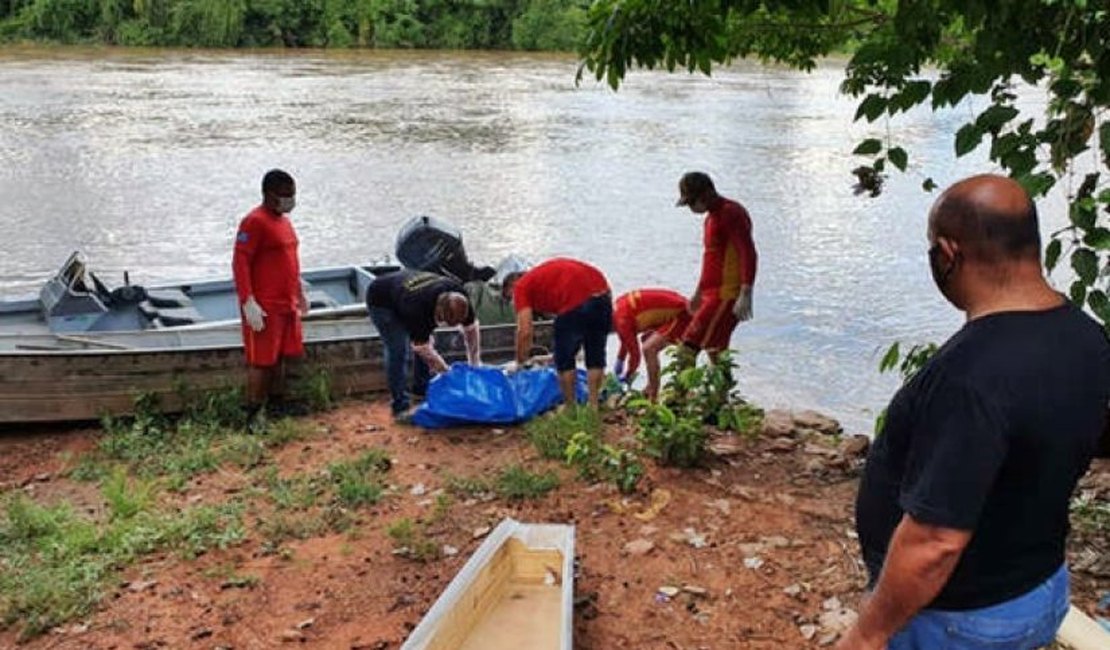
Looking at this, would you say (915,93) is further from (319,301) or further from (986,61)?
(319,301)

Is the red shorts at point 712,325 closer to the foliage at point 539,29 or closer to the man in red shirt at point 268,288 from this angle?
the man in red shirt at point 268,288

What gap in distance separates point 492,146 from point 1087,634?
21543mm

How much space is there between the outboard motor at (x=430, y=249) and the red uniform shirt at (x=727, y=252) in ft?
9.56

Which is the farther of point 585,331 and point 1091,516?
point 585,331

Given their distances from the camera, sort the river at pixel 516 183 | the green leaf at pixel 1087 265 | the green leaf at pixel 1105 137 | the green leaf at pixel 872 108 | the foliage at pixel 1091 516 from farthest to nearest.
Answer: the river at pixel 516 183 < the foliage at pixel 1091 516 < the green leaf at pixel 872 108 < the green leaf at pixel 1087 265 < the green leaf at pixel 1105 137

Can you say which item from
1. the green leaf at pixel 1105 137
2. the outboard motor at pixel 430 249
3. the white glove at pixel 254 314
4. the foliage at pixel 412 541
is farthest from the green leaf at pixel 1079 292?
the outboard motor at pixel 430 249

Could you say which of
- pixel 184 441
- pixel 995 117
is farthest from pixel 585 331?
pixel 995 117

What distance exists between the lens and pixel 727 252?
698 centimetres

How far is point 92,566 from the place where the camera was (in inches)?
203

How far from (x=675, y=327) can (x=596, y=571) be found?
3.22 m

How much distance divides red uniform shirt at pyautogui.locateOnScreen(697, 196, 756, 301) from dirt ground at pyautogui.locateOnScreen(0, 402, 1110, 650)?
112 cm

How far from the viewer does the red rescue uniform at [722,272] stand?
6.81 m

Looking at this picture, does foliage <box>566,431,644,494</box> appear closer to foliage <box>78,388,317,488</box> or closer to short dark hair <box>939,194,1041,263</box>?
foliage <box>78,388,317,488</box>

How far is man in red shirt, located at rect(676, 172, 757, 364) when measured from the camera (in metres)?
6.72
